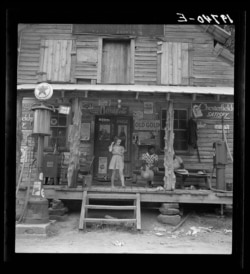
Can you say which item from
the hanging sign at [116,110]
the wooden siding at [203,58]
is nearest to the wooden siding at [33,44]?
the hanging sign at [116,110]

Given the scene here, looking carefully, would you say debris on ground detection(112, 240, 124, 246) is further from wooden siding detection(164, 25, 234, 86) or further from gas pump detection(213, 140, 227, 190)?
wooden siding detection(164, 25, 234, 86)

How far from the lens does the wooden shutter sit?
1167cm

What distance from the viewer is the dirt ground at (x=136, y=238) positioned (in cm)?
687

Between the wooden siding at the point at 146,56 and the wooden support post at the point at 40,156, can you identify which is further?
the wooden siding at the point at 146,56

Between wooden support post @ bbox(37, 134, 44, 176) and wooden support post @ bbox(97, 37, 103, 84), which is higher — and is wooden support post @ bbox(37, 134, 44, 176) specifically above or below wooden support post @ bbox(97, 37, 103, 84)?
below

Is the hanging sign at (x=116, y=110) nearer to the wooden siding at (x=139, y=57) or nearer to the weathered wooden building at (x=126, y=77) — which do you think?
the weathered wooden building at (x=126, y=77)

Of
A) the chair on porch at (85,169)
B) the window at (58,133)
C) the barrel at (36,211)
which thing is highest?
the window at (58,133)

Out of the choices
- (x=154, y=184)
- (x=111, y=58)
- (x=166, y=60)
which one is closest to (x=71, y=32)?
(x=111, y=58)

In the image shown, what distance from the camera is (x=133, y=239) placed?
7629 millimetres

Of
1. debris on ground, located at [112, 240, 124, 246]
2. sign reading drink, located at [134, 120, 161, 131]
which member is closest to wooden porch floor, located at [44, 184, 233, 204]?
debris on ground, located at [112, 240, 124, 246]

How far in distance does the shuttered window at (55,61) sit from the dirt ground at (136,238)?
4.95 metres

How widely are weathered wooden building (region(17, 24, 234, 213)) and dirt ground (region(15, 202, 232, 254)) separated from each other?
9.26ft

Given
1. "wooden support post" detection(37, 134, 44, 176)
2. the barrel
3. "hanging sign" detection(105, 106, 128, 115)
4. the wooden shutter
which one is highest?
the wooden shutter
